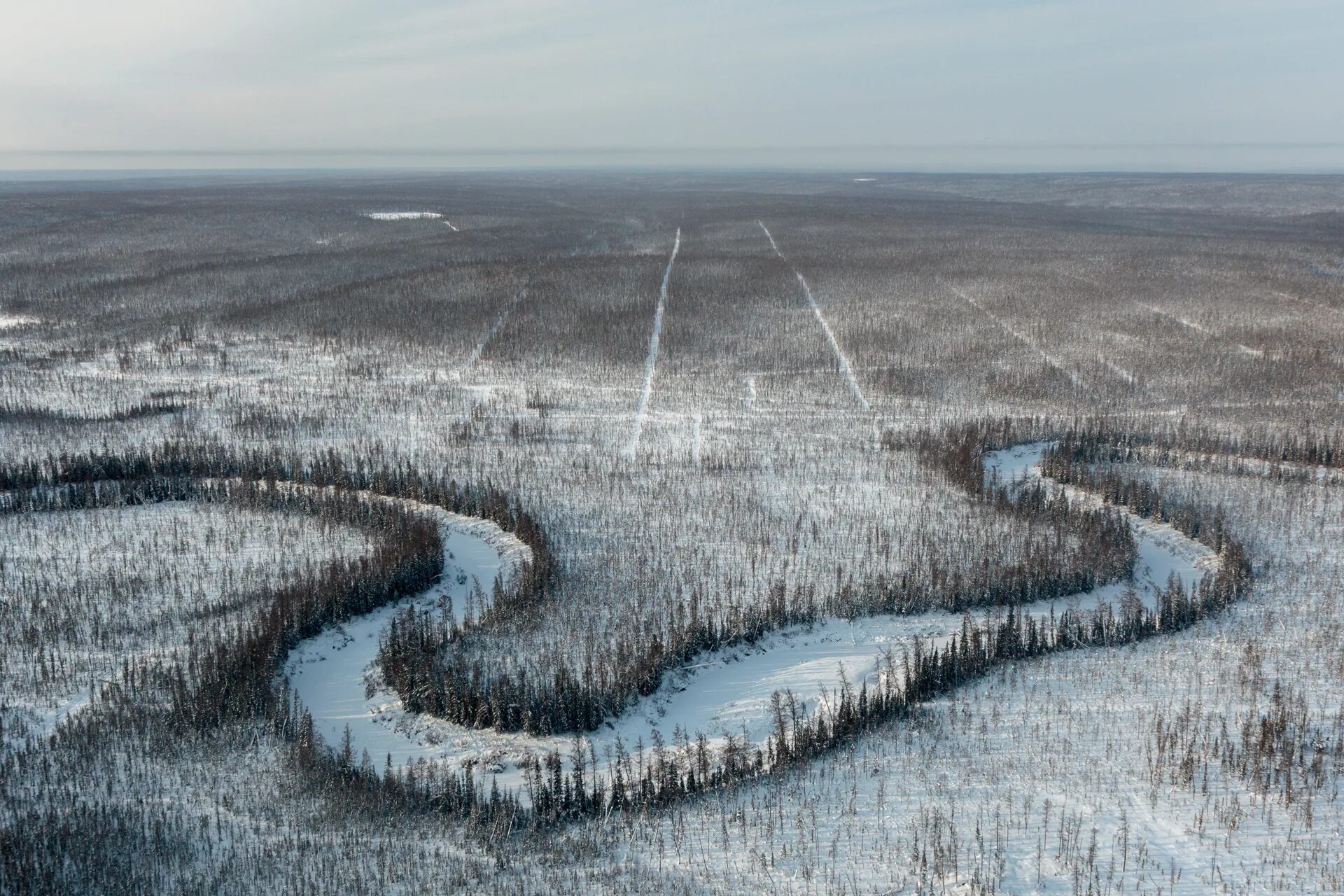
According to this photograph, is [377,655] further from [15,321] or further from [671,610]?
[15,321]

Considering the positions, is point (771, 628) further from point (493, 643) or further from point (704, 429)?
point (704, 429)

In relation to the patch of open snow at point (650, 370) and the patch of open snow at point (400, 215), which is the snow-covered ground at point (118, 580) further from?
the patch of open snow at point (400, 215)

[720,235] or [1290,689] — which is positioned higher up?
[720,235]

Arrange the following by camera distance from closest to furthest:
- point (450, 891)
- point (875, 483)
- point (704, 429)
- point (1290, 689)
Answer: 1. point (450, 891)
2. point (1290, 689)
3. point (875, 483)
4. point (704, 429)

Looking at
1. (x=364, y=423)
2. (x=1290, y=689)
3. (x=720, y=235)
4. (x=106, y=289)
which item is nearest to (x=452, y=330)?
(x=364, y=423)

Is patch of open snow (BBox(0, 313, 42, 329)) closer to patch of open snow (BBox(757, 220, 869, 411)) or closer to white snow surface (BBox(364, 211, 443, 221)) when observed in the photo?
patch of open snow (BBox(757, 220, 869, 411))

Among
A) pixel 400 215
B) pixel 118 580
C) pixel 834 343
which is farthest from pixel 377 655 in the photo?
pixel 400 215
